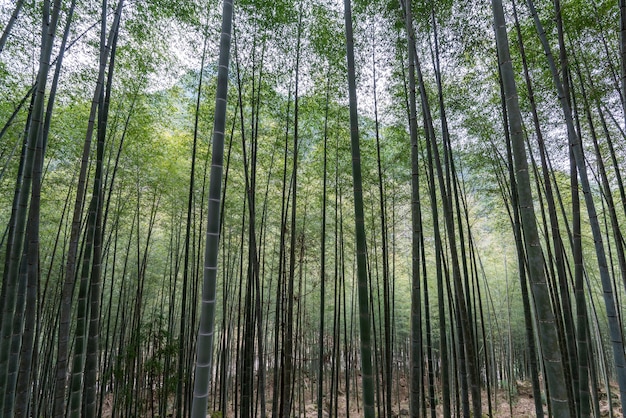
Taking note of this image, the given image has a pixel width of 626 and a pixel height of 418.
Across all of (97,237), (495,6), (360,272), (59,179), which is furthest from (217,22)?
(59,179)

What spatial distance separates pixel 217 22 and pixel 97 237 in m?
3.04

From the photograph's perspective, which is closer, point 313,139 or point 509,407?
point 313,139

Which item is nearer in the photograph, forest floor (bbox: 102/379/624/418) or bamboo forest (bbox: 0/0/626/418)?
bamboo forest (bbox: 0/0/626/418)

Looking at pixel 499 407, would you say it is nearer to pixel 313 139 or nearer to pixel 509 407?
pixel 509 407

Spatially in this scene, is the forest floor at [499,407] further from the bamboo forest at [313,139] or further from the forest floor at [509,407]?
the bamboo forest at [313,139]

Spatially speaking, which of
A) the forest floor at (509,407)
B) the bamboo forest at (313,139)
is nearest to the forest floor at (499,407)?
the forest floor at (509,407)

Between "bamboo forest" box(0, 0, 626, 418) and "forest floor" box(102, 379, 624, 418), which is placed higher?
"bamboo forest" box(0, 0, 626, 418)

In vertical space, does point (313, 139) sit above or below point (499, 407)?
above

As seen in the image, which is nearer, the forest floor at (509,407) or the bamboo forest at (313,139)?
the bamboo forest at (313,139)

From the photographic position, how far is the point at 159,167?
6.41 m

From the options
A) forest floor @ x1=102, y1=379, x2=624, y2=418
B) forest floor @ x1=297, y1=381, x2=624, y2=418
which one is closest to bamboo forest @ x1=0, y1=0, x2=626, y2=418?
forest floor @ x1=102, y1=379, x2=624, y2=418

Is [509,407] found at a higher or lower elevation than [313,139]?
lower

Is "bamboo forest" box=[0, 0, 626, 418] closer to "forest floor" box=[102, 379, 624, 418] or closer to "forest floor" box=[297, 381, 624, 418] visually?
"forest floor" box=[102, 379, 624, 418]

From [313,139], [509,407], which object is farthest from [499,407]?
[313,139]
